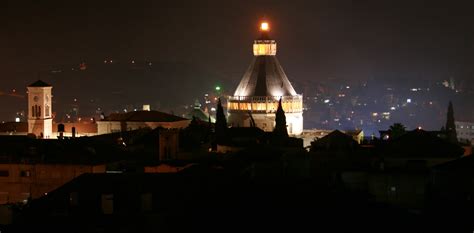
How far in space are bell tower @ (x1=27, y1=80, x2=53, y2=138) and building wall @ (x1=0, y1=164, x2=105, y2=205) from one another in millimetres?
41322

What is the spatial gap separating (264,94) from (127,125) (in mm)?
11776

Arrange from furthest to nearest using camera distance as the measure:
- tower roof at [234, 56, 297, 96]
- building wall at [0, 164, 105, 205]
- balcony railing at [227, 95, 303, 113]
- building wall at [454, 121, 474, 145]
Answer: building wall at [454, 121, 474, 145]
tower roof at [234, 56, 297, 96]
balcony railing at [227, 95, 303, 113]
building wall at [0, 164, 105, 205]

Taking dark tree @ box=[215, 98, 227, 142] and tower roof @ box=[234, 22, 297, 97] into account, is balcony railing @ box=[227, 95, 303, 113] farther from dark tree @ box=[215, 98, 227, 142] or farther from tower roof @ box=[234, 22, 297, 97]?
dark tree @ box=[215, 98, 227, 142]

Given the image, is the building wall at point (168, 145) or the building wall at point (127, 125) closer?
the building wall at point (168, 145)

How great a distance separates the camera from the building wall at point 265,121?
9931cm

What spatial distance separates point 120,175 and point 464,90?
15312cm

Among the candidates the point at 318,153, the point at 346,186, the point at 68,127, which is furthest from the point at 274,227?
the point at 68,127

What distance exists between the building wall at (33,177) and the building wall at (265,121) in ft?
148

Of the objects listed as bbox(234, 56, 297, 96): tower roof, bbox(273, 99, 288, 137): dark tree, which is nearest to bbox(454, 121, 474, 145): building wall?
bbox(234, 56, 297, 96): tower roof

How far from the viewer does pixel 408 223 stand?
30875mm

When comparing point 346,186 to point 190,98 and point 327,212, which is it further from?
point 190,98

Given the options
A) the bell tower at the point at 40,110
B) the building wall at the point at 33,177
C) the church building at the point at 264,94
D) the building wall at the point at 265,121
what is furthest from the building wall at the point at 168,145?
the church building at the point at 264,94

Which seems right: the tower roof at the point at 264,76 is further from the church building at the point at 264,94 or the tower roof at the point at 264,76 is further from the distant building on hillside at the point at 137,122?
the distant building on hillside at the point at 137,122

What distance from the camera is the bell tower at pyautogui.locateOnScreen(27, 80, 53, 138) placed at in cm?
9706
